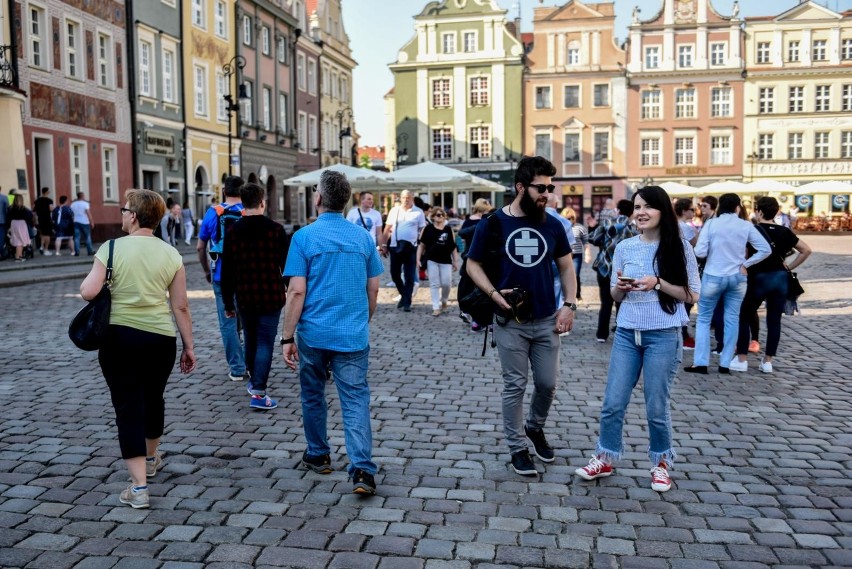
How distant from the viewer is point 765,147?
55.2m

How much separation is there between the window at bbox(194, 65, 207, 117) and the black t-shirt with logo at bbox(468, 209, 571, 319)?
3318 centimetres

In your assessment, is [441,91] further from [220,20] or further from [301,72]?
[220,20]

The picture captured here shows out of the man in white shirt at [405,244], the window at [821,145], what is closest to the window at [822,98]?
the window at [821,145]

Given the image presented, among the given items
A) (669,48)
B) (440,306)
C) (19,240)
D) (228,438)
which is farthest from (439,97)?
(228,438)

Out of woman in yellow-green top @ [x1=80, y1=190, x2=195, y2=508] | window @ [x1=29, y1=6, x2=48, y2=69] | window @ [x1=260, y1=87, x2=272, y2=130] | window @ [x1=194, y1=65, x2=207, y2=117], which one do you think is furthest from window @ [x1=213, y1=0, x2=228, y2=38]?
woman in yellow-green top @ [x1=80, y1=190, x2=195, y2=508]

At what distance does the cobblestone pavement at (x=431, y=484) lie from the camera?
159 inches

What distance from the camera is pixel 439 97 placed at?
58.3m

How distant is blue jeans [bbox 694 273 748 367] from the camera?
845 centimetres

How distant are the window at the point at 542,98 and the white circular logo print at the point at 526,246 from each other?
53.6 m

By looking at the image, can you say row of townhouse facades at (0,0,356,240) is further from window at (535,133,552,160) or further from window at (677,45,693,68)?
window at (677,45,693,68)

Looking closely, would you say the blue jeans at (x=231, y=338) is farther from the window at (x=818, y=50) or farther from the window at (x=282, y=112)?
the window at (x=818, y=50)

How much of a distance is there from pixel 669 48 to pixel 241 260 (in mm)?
53447

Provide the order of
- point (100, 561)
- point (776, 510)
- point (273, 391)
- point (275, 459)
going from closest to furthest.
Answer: point (100, 561) < point (776, 510) < point (275, 459) < point (273, 391)

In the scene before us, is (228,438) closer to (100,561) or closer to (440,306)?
(100,561)
